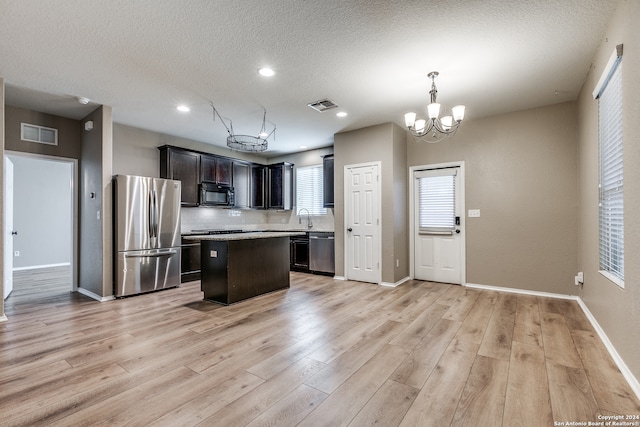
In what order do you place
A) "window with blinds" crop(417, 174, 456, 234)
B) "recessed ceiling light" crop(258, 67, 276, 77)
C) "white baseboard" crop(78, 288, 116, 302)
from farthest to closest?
"window with blinds" crop(417, 174, 456, 234) < "white baseboard" crop(78, 288, 116, 302) < "recessed ceiling light" crop(258, 67, 276, 77)

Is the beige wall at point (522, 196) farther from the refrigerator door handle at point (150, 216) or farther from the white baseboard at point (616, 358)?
the refrigerator door handle at point (150, 216)

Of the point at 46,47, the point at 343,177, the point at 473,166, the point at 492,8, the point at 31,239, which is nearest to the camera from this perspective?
the point at 492,8

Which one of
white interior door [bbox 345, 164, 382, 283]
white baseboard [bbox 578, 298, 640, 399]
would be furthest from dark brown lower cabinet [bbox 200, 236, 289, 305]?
white baseboard [bbox 578, 298, 640, 399]

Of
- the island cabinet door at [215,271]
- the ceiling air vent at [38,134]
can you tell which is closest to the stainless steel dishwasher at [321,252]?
the island cabinet door at [215,271]

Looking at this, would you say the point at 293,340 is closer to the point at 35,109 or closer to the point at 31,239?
the point at 35,109

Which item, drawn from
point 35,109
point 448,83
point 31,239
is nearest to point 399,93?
point 448,83

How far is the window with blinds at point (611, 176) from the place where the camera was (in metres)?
2.39

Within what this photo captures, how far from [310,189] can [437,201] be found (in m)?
2.84

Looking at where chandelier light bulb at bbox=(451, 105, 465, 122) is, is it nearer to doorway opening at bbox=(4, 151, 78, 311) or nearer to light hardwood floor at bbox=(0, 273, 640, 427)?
light hardwood floor at bbox=(0, 273, 640, 427)

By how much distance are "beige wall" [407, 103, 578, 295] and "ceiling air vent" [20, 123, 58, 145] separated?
20.6 feet

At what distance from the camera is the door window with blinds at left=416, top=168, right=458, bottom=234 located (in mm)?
5105

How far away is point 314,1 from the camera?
2.23 m

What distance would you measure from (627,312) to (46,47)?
5.29m

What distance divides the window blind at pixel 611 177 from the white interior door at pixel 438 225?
6.92 ft
